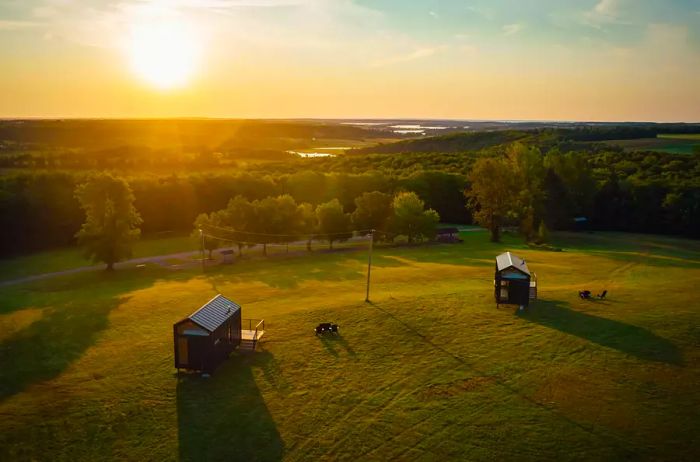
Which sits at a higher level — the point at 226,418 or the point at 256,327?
the point at 256,327

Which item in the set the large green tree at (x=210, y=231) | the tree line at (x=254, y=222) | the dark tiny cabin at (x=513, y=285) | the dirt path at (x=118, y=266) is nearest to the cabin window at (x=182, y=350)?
the dark tiny cabin at (x=513, y=285)

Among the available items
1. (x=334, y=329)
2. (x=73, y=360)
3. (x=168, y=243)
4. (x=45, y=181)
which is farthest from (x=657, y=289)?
(x=45, y=181)

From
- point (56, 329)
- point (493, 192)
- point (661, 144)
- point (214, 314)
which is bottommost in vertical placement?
point (56, 329)

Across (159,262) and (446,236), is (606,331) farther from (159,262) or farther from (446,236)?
(159,262)

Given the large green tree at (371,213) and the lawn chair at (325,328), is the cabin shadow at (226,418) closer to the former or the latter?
the lawn chair at (325,328)

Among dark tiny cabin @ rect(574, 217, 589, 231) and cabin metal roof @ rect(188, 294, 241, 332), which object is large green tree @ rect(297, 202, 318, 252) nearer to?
cabin metal roof @ rect(188, 294, 241, 332)

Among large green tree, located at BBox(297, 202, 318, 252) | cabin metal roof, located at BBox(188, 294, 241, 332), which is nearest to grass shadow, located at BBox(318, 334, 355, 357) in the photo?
cabin metal roof, located at BBox(188, 294, 241, 332)

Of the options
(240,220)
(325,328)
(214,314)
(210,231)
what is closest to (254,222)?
(240,220)

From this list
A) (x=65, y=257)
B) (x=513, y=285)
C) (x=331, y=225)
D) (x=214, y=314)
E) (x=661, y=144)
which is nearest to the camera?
(x=214, y=314)
